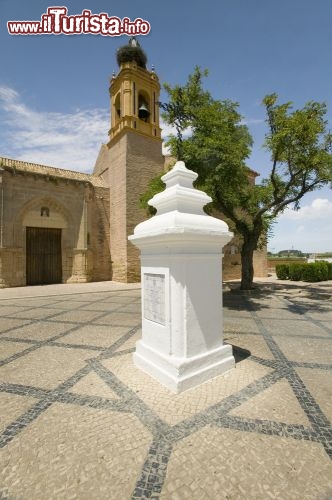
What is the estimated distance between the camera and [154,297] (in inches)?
141

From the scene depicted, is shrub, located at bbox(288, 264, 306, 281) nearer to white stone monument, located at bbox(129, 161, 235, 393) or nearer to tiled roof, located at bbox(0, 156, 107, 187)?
tiled roof, located at bbox(0, 156, 107, 187)

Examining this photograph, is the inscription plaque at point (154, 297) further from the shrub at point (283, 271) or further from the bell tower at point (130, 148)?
the shrub at point (283, 271)

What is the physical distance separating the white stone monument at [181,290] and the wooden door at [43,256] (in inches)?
570

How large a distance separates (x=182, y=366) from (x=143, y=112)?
19.1 m

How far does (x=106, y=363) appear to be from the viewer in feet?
13.0

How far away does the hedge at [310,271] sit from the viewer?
53.0ft

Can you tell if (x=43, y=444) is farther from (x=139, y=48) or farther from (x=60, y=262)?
(x=139, y=48)

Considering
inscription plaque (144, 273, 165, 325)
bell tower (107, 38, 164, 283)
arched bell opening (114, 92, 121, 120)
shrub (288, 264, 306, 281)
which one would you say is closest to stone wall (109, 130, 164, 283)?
bell tower (107, 38, 164, 283)

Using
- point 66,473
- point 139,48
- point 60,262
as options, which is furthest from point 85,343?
point 139,48

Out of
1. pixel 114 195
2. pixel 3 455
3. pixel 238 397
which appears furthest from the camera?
pixel 114 195

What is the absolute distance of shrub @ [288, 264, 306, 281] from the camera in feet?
54.4

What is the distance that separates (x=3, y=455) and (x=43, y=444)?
A: 1.02 ft

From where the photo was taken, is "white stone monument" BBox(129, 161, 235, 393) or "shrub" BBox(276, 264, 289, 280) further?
"shrub" BBox(276, 264, 289, 280)

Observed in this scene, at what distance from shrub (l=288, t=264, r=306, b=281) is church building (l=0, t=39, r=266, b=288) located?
4.66 metres
